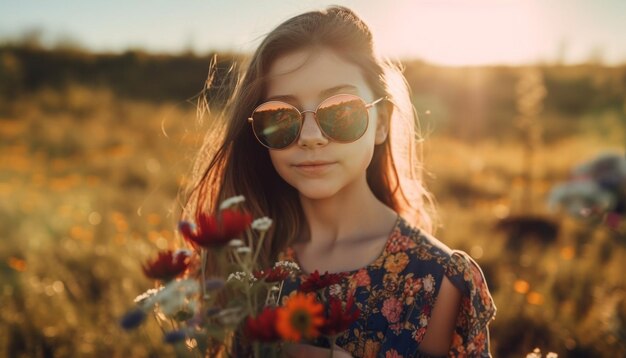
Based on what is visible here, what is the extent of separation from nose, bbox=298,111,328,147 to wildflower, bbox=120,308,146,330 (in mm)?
1078

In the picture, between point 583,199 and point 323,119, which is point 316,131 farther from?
point 583,199

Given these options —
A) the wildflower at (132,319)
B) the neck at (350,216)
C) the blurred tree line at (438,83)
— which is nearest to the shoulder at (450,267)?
the neck at (350,216)

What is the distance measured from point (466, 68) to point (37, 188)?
23464 millimetres

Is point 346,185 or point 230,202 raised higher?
point 230,202

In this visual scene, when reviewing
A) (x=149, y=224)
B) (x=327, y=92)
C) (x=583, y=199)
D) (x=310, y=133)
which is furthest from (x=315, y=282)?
(x=149, y=224)

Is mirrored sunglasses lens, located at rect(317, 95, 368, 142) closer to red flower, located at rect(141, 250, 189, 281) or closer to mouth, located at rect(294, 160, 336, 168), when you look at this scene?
mouth, located at rect(294, 160, 336, 168)

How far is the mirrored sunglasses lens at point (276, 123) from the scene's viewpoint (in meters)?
2.04

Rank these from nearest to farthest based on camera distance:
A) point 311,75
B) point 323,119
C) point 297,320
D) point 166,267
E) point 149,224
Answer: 1. point 297,320
2. point 166,267
3. point 323,119
4. point 311,75
5. point 149,224

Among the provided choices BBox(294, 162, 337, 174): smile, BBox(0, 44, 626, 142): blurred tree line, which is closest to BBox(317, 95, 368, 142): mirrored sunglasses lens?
BBox(294, 162, 337, 174): smile

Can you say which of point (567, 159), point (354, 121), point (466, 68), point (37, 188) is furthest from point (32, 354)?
point (466, 68)

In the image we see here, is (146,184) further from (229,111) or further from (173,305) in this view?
(173,305)

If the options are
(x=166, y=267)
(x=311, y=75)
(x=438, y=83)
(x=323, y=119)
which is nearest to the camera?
(x=166, y=267)

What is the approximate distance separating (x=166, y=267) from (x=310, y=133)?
1.00 metres

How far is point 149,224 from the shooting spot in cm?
596
